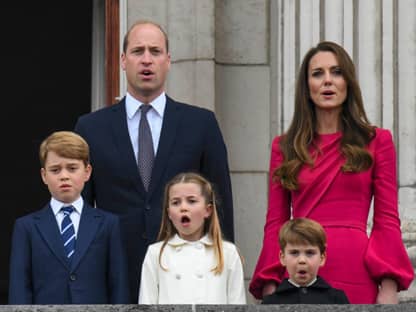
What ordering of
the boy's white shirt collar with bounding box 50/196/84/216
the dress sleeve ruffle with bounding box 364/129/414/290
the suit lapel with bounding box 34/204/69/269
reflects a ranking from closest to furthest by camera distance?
the dress sleeve ruffle with bounding box 364/129/414/290 < the suit lapel with bounding box 34/204/69/269 < the boy's white shirt collar with bounding box 50/196/84/216

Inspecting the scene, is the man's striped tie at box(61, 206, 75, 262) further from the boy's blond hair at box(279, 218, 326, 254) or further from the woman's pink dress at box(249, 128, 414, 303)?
the boy's blond hair at box(279, 218, 326, 254)

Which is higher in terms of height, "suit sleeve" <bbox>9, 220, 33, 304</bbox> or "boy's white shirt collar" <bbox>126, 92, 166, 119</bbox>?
"boy's white shirt collar" <bbox>126, 92, 166, 119</bbox>

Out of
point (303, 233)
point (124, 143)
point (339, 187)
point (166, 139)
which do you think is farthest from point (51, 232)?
point (339, 187)

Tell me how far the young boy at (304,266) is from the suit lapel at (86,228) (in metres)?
0.93

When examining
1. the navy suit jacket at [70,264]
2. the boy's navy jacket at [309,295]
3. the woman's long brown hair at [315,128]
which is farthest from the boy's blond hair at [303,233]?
the navy suit jacket at [70,264]

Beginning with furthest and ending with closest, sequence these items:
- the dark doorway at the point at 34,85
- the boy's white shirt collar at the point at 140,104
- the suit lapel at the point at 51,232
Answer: the dark doorway at the point at 34,85
the boy's white shirt collar at the point at 140,104
the suit lapel at the point at 51,232

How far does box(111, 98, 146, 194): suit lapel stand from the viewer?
29.0 feet

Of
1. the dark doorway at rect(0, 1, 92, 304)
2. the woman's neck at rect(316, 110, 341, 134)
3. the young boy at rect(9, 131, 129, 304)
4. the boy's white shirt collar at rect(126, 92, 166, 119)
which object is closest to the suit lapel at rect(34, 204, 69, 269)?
the young boy at rect(9, 131, 129, 304)

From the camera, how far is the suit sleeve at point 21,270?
8.46m

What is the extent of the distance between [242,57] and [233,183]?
0.83 metres

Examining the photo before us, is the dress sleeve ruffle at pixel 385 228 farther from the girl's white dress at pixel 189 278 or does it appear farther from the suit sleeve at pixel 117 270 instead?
the suit sleeve at pixel 117 270

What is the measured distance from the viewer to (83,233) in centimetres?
859

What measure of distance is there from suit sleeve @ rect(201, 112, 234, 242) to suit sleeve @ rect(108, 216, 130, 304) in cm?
57

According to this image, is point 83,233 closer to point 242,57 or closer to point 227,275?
point 227,275
